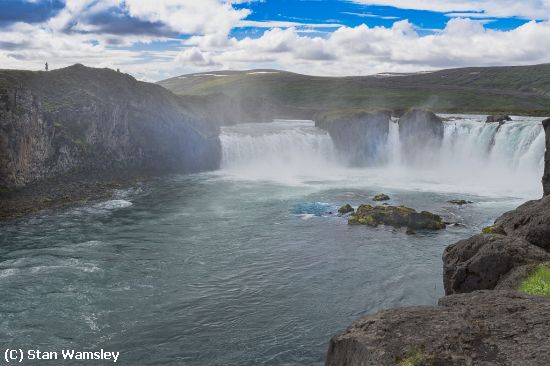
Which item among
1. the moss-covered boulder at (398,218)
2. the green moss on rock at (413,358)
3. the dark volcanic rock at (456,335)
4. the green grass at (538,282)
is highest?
the dark volcanic rock at (456,335)

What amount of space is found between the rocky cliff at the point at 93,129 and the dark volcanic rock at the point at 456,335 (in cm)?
4733

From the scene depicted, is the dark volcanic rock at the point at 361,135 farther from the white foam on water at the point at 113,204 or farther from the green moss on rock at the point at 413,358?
the green moss on rock at the point at 413,358

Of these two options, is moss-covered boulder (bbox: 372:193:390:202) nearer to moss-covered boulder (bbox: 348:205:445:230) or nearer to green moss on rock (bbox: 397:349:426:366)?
moss-covered boulder (bbox: 348:205:445:230)

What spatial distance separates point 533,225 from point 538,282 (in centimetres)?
787

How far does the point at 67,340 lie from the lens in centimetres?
2161

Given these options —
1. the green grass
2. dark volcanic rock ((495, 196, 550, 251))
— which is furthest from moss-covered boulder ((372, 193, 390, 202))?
the green grass

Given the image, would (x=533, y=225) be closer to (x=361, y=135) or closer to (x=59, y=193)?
(x=59, y=193)

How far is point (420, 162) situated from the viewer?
86875 mm

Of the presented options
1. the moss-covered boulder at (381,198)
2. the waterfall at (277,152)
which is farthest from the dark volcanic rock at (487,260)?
the waterfall at (277,152)

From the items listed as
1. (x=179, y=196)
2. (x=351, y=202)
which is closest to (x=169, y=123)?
(x=179, y=196)

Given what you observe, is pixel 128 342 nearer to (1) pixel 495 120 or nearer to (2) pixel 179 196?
(2) pixel 179 196

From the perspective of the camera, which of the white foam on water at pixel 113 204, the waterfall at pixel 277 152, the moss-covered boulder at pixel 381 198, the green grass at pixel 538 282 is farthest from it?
the waterfall at pixel 277 152

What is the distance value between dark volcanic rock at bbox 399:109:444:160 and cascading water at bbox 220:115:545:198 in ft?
2.90

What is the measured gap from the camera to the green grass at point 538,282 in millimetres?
15453
